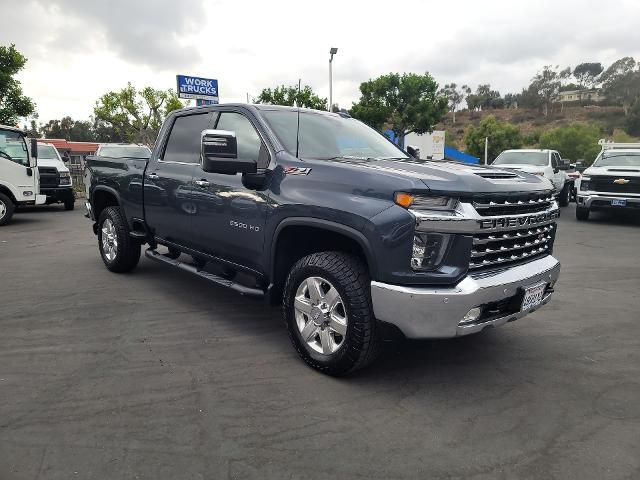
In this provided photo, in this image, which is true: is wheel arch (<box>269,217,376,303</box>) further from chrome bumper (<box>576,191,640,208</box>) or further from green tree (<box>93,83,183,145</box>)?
green tree (<box>93,83,183,145</box>)

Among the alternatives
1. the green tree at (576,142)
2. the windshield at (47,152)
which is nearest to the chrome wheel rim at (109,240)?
the windshield at (47,152)

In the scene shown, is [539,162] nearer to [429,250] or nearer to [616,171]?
[616,171]

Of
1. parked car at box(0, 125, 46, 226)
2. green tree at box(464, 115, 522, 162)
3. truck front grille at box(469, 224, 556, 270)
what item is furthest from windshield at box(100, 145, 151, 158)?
green tree at box(464, 115, 522, 162)

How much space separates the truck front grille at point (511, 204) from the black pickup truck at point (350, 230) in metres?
0.01

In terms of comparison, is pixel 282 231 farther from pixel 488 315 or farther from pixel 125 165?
pixel 125 165

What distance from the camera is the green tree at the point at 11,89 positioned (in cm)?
2050

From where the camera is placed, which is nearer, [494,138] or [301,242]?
[301,242]

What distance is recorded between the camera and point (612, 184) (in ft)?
37.9

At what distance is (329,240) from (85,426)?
188cm

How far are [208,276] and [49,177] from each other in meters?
11.3

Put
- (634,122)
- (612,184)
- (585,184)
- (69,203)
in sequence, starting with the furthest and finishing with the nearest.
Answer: (634,122) < (69,203) < (585,184) < (612,184)

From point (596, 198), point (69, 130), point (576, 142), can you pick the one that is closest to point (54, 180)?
point (596, 198)

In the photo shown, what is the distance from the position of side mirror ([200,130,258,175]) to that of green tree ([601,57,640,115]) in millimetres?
104428

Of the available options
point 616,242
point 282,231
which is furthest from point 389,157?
point 616,242
